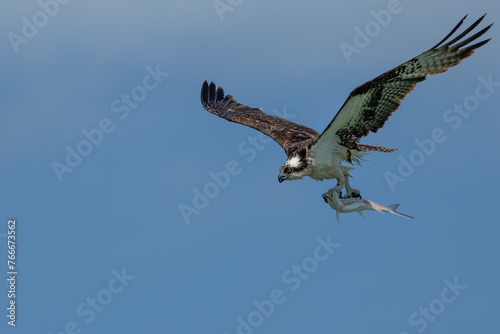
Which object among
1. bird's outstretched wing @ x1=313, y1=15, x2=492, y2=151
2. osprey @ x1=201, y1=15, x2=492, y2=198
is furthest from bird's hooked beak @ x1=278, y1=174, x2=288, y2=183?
bird's outstretched wing @ x1=313, y1=15, x2=492, y2=151

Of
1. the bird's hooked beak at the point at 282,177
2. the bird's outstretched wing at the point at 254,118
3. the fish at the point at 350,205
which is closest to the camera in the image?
the fish at the point at 350,205

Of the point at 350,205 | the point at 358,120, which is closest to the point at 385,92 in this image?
the point at 358,120

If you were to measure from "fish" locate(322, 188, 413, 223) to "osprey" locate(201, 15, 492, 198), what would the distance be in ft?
1.47

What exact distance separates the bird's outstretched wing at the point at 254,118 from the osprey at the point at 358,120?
83 mm

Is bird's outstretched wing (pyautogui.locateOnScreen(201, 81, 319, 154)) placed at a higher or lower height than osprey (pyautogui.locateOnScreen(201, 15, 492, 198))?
higher

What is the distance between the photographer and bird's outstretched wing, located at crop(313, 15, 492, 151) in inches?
723

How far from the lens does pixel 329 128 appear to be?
19.7m

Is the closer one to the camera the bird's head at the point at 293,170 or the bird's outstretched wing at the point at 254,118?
the bird's head at the point at 293,170

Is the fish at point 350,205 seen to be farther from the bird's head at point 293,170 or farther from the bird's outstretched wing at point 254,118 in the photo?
the bird's outstretched wing at point 254,118

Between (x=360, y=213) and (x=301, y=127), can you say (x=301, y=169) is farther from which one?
(x=301, y=127)

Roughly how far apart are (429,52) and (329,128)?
2535 millimetres

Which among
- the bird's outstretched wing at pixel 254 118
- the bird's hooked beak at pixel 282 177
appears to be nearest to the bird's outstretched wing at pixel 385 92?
the bird's hooked beak at pixel 282 177

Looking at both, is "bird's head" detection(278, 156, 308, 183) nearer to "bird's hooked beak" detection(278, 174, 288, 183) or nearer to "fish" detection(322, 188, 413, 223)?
"bird's hooked beak" detection(278, 174, 288, 183)

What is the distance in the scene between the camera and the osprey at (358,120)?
18.5 m
